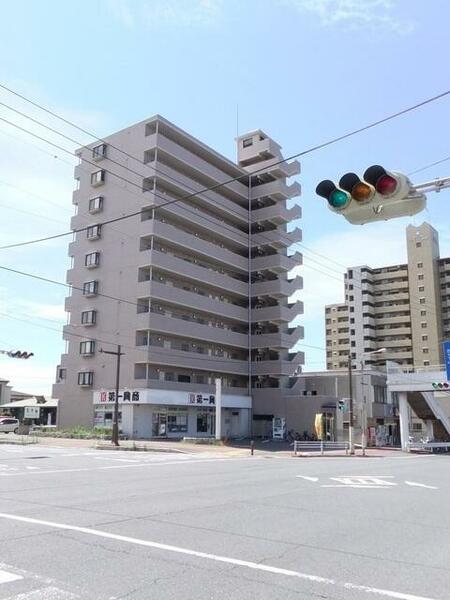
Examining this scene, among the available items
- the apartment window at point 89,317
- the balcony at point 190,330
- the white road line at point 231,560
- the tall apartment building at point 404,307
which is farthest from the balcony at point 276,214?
the white road line at point 231,560

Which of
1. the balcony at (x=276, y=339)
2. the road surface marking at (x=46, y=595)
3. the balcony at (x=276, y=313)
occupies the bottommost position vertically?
the road surface marking at (x=46, y=595)

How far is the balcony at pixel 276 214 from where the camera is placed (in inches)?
2645

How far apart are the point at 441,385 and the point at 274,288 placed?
82.7ft

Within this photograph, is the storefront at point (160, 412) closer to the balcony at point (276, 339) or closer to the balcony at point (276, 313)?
the balcony at point (276, 339)

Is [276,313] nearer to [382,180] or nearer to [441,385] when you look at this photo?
[441,385]

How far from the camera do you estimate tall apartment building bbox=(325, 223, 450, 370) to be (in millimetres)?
103312

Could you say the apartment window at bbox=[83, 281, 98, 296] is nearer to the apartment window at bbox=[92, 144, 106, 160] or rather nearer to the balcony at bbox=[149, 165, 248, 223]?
the balcony at bbox=[149, 165, 248, 223]

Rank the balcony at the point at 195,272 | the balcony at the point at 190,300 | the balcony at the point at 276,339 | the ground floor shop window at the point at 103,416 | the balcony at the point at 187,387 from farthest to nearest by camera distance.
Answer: the balcony at the point at 276,339 → the balcony at the point at 195,272 → the balcony at the point at 190,300 → the ground floor shop window at the point at 103,416 → the balcony at the point at 187,387

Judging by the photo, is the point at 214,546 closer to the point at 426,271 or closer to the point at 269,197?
the point at 269,197

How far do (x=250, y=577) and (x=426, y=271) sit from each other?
352 ft

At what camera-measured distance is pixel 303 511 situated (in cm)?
1095

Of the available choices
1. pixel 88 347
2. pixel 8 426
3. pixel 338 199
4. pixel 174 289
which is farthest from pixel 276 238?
pixel 338 199

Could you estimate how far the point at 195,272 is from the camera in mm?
58375

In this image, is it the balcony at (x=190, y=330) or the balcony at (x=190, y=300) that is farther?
the balcony at (x=190, y=300)
